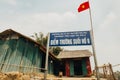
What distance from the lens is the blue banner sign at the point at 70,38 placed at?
10.1m

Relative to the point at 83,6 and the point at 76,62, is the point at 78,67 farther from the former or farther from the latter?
the point at 83,6

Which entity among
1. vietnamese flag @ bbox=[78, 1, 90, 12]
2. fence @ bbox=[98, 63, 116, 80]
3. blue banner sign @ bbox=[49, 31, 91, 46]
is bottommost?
fence @ bbox=[98, 63, 116, 80]

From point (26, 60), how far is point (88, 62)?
8.40 meters

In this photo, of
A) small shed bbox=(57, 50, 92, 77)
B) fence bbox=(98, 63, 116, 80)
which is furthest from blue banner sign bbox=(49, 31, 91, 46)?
small shed bbox=(57, 50, 92, 77)

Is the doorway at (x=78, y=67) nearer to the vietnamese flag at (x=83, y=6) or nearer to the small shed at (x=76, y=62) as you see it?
the small shed at (x=76, y=62)

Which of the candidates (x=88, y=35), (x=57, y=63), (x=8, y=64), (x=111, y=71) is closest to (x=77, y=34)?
(x=88, y=35)

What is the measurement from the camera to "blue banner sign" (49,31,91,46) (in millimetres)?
10070

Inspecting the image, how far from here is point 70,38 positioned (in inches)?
406

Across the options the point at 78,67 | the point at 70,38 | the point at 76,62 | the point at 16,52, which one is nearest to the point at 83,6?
the point at 70,38

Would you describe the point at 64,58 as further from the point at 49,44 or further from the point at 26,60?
the point at 49,44

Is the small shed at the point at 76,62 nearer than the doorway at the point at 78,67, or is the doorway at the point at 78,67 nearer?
the small shed at the point at 76,62

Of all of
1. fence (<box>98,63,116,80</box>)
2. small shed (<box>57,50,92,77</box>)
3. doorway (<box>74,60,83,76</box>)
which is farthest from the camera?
doorway (<box>74,60,83,76</box>)

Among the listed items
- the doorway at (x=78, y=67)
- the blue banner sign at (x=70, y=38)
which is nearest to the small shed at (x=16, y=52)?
the blue banner sign at (x=70, y=38)

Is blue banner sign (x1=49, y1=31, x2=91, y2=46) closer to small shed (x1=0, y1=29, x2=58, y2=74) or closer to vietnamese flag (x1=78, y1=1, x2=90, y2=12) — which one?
vietnamese flag (x1=78, y1=1, x2=90, y2=12)
